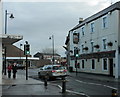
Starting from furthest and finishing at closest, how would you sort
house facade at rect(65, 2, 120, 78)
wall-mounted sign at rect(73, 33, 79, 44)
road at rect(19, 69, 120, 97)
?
wall-mounted sign at rect(73, 33, 79, 44) → house facade at rect(65, 2, 120, 78) → road at rect(19, 69, 120, 97)

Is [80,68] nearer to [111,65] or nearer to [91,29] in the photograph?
[91,29]

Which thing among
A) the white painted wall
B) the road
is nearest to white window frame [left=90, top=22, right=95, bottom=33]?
the white painted wall

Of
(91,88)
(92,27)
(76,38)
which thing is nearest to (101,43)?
(92,27)

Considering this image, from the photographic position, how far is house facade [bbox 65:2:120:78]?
2866 cm

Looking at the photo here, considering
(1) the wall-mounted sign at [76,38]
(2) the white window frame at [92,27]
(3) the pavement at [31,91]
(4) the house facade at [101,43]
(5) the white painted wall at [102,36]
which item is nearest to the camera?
(3) the pavement at [31,91]

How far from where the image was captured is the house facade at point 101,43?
94.0 ft

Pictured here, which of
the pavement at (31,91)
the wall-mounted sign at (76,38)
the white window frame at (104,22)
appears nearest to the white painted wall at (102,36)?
the white window frame at (104,22)

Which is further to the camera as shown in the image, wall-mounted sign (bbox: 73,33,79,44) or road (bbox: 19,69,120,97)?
wall-mounted sign (bbox: 73,33,79,44)

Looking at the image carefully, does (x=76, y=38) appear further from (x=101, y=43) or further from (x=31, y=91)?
(x=31, y=91)

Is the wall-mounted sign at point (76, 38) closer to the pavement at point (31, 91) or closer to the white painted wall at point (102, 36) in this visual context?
the white painted wall at point (102, 36)

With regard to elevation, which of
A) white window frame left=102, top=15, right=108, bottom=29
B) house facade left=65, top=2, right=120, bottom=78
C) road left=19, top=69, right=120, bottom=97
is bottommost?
road left=19, top=69, right=120, bottom=97

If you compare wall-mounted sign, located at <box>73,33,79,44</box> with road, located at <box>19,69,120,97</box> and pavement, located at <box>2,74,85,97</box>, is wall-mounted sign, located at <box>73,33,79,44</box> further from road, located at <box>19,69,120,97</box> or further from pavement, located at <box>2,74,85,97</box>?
pavement, located at <box>2,74,85,97</box>

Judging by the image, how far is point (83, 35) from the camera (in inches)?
1547

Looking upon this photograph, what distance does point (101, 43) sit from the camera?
32.5m
